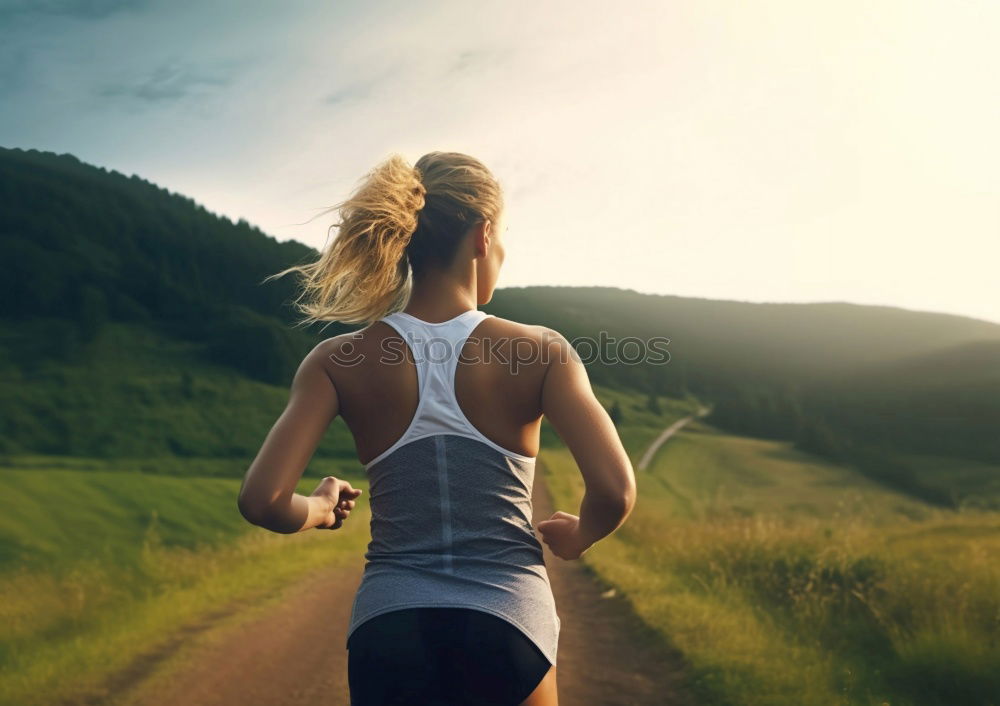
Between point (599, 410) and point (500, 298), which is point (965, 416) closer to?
point (500, 298)

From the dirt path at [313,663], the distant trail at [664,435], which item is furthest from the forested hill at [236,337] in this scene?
the dirt path at [313,663]

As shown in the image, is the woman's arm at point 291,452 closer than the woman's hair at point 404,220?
Yes

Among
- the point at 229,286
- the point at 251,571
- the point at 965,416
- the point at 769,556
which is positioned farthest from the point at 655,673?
the point at 229,286

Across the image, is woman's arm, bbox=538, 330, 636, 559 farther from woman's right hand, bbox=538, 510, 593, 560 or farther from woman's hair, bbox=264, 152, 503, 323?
woman's hair, bbox=264, 152, 503, 323

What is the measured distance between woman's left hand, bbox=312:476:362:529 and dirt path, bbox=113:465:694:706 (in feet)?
13.5

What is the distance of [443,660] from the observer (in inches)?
79.8

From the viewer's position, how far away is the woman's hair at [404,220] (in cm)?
246

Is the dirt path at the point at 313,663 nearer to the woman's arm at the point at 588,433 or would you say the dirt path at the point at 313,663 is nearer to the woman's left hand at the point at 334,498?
the woman's left hand at the point at 334,498

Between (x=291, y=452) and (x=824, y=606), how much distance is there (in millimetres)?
7360

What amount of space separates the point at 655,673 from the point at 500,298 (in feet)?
450

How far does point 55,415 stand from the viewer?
91.7 metres

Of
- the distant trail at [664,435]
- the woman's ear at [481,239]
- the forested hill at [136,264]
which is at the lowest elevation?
the distant trail at [664,435]

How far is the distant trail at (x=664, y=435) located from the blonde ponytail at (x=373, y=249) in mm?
66709

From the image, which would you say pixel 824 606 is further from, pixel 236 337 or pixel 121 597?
pixel 236 337
